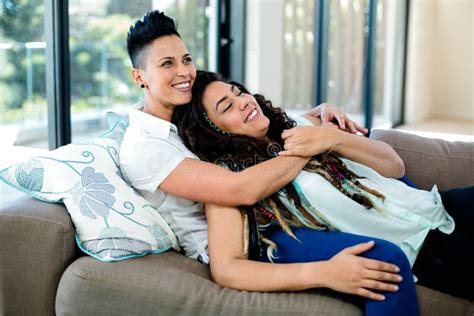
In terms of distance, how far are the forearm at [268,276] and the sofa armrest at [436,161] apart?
2.60ft

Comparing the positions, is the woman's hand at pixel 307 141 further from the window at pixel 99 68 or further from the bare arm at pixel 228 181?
the window at pixel 99 68

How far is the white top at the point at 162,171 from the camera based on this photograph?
70.5 inches

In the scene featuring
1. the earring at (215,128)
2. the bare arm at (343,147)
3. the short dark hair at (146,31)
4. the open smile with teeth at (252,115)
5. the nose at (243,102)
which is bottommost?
the bare arm at (343,147)

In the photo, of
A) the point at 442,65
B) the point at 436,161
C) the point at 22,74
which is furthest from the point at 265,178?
the point at 442,65

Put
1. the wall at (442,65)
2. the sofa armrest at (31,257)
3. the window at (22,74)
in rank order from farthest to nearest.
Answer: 1. the wall at (442,65)
2. the window at (22,74)
3. the sofa armrest at (31,257)

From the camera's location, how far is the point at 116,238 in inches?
68.9

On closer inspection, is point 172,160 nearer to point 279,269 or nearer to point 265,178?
point 265,178

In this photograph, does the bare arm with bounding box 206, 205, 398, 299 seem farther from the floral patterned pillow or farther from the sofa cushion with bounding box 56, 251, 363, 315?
the floral patterned pillow

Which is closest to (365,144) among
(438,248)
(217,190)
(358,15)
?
(438,248)

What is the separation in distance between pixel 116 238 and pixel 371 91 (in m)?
4.21

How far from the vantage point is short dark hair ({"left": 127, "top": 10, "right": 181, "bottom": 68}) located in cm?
204

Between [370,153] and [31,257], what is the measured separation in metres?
0.98

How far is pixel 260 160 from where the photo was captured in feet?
6.21

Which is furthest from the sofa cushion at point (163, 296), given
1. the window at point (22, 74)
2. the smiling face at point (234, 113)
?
the window at point (22, 74)
